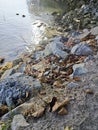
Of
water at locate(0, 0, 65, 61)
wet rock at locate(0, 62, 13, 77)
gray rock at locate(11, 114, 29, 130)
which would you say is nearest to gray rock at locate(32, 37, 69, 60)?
wet rock at locate(0, 62, 13, 77)

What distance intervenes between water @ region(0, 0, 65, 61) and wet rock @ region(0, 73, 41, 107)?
163 inches

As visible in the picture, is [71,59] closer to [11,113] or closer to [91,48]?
[91,48]

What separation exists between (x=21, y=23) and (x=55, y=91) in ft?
32.8

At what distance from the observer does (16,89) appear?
6074 mm

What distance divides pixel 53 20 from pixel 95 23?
13.2 ft

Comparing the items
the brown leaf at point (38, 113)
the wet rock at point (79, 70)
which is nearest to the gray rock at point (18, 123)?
the brown leaf at point (38, 113)

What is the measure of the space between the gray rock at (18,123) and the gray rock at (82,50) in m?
2.87

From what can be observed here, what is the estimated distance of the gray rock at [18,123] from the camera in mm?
4961

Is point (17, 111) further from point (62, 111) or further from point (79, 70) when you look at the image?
point (79, 70)

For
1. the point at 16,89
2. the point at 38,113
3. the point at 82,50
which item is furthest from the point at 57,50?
the point at 38,113

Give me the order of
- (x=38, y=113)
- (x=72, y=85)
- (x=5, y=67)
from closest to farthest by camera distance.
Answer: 1. (x=38, y=113)
2. (x=72, y=85)
3. (x=5, y=67)

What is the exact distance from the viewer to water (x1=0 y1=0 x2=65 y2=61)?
38.2 ft

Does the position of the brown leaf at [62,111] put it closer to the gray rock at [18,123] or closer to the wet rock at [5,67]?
the gray rock at [18,123]

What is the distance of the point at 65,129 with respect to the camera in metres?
4.80
